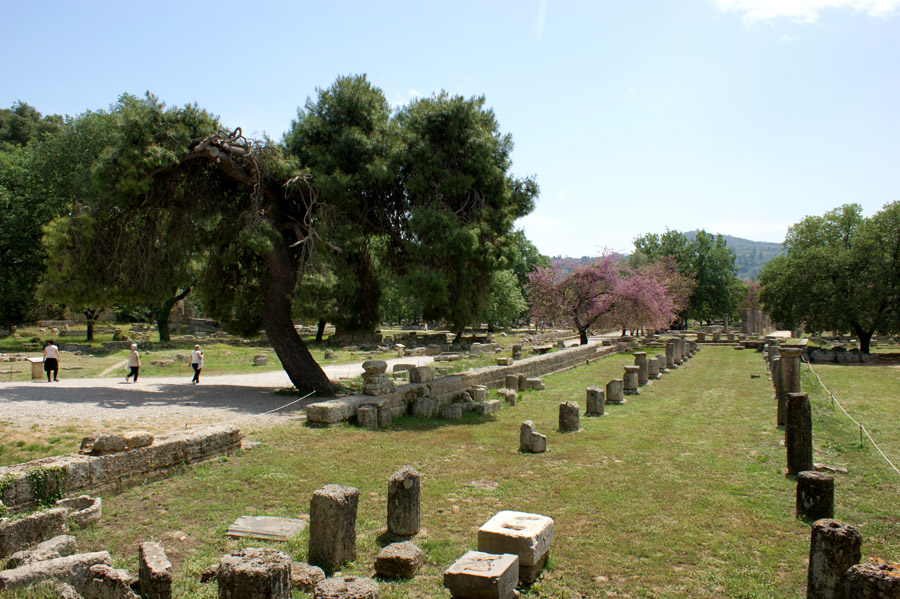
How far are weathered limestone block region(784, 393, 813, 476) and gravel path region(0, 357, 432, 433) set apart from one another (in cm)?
888

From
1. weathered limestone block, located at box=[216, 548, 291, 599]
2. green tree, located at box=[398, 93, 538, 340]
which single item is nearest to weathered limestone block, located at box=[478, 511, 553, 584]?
weathered limestone block, located at box=[216, 548, 291, 599]

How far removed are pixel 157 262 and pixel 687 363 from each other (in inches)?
977

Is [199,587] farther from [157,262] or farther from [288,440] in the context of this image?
[157,262]

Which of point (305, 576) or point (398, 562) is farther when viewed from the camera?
point (398, 562)

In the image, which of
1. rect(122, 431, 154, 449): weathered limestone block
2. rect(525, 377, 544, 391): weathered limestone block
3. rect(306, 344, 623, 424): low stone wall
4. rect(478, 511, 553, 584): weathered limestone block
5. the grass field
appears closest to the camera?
rect(478, 511, 553, 584): weathered limestone block

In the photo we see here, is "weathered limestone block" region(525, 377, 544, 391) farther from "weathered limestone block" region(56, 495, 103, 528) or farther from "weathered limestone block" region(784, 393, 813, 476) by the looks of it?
"weathered limestone block" region(56, 495, 103, 528)

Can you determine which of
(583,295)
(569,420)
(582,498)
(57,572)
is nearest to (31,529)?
(57,572)

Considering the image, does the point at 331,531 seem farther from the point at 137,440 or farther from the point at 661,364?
the point at 661,364

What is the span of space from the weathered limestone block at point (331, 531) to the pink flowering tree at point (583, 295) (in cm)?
3029

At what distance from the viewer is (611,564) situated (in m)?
5.36

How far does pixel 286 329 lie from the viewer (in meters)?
14.9

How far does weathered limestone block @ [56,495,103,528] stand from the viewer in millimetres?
5949

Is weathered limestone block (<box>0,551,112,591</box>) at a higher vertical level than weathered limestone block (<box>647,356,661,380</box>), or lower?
higher

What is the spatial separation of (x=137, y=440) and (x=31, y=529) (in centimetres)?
196
